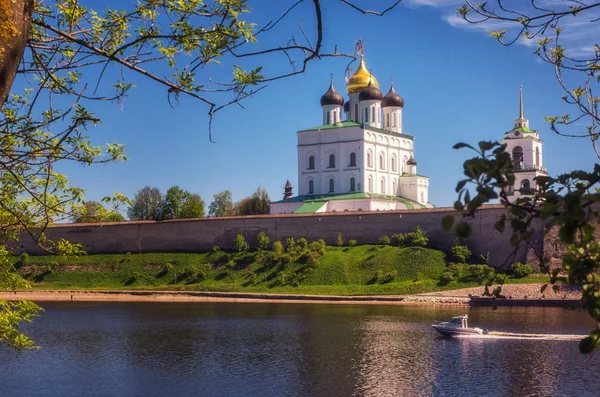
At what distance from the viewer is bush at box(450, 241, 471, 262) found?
33.5 m

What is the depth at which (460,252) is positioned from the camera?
33.6 metres

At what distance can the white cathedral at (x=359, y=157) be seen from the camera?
45500mm

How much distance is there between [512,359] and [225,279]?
20.5 meters

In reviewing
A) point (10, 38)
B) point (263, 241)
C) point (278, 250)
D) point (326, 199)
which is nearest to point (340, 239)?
point (278, 250)

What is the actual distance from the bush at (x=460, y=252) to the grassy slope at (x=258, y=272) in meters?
0.56

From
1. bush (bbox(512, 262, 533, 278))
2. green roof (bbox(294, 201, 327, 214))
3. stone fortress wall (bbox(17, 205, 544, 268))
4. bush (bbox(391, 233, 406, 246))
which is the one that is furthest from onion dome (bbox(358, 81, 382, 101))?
bush (bbox(512, 262, 533, 278))

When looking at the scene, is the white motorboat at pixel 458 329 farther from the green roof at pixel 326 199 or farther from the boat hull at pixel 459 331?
the green roof at pixel 326 199

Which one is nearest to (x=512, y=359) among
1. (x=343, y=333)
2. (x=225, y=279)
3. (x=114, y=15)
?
(x=343, y=333)

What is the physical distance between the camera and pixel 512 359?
1697 cm

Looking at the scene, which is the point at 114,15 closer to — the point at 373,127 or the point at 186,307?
the point at 186,307

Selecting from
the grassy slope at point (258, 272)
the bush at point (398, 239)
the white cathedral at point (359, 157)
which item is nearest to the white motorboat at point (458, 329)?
the grassy slope at point (258, 272)

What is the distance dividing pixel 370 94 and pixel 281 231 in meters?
13.3

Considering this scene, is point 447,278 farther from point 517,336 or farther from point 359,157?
point 359,157

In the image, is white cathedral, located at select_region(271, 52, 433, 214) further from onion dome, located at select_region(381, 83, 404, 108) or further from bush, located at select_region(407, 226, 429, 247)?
bush, located at select_region(407, 226, 429, 247)
